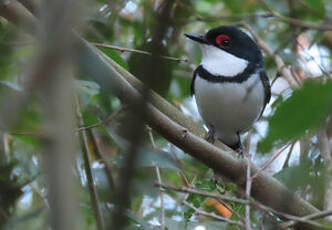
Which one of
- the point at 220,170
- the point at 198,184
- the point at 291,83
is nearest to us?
the point at 220,170

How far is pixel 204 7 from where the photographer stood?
19.1ft

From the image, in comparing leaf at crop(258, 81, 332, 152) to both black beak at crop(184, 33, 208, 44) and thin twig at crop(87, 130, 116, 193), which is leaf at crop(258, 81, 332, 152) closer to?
thin twig at crop(87, 130, 116, 193)

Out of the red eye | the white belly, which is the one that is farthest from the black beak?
the white belly

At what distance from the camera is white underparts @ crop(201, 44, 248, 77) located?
4363 mm

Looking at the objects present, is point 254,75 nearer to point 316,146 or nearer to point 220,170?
point 316,146

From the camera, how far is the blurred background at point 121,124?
0.95m

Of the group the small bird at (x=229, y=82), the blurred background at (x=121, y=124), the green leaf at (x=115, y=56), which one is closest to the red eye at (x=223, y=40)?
the small bird at (x=229, y=82)

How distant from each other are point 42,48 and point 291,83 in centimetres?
393

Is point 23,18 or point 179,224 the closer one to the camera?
point 23,18

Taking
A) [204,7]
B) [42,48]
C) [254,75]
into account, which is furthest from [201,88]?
[42,48]

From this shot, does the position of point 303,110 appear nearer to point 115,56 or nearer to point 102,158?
point 115,56

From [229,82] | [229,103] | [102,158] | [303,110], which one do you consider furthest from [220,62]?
[303,110]

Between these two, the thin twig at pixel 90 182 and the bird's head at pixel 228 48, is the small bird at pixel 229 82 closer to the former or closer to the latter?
the bird's head at pixel 228 48

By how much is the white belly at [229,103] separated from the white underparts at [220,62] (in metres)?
0.12
